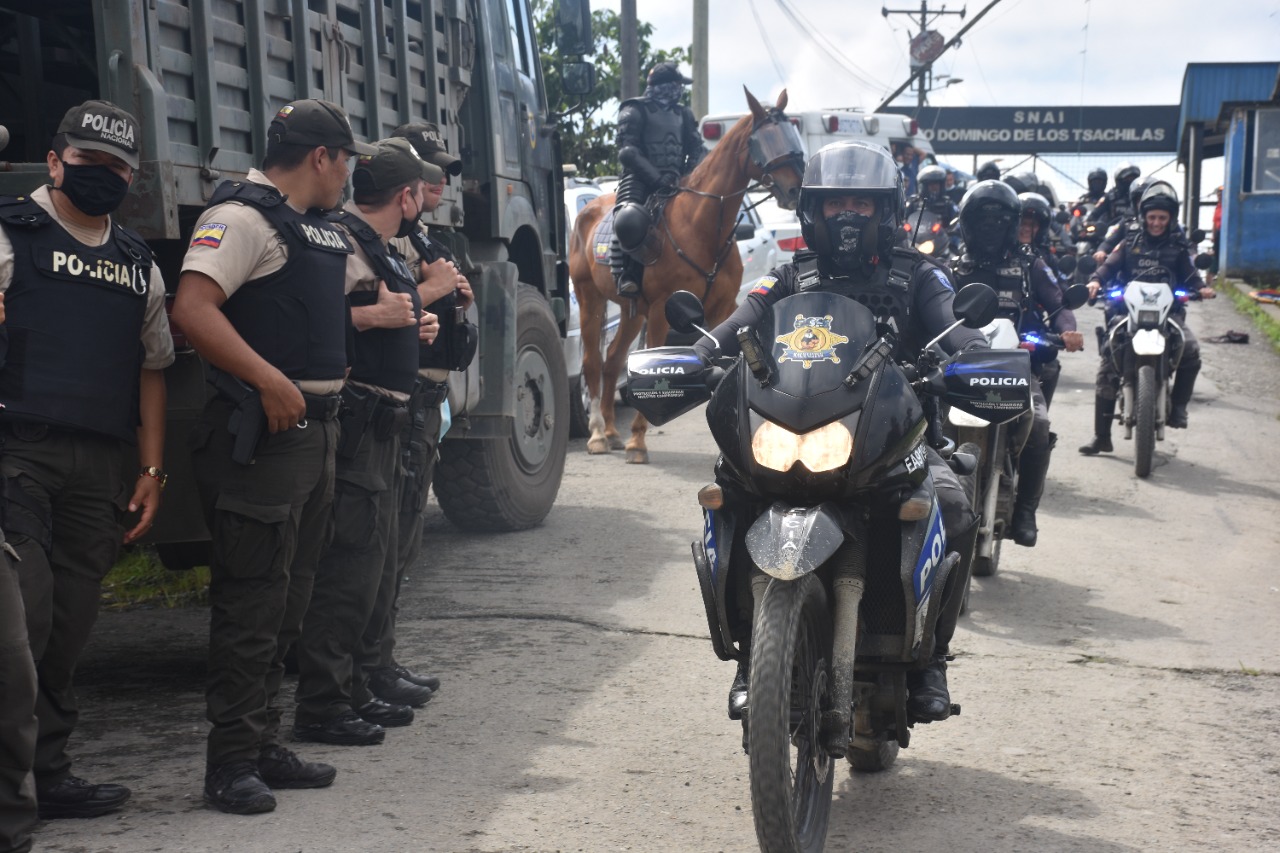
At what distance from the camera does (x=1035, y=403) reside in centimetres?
751

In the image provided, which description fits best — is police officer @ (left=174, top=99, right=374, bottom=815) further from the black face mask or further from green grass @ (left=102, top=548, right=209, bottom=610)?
green grass @ (left=102, top=548, right=209, bottom=610)

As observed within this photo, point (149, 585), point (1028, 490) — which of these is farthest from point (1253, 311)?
point (149, 585)

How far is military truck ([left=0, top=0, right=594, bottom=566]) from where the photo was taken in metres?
4.73

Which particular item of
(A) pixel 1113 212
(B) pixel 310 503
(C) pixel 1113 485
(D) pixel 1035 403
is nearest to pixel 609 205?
(C) pixel 1113 485

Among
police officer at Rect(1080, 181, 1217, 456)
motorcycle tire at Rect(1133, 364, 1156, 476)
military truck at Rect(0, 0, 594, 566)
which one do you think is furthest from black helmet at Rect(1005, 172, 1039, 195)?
military truck at Rect(0, 0, 594, 566)

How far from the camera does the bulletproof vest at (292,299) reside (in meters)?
4.27

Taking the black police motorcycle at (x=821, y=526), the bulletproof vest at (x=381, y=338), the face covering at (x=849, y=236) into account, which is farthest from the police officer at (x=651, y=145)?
the black police motorcycle at (x=821, y=526)

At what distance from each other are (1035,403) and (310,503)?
4200 mm

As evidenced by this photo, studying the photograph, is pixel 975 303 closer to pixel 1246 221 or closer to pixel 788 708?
pixel 788 708

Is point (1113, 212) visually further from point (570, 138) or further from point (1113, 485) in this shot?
point (1113, 485)

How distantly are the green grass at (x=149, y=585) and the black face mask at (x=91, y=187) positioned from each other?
2.97m

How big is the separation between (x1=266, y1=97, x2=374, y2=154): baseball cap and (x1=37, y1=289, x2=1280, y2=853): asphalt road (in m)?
1.90

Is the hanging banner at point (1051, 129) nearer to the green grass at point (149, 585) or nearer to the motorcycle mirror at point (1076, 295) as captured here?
the motorcycle mirror at point (1076, 295)

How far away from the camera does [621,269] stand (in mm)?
10812
